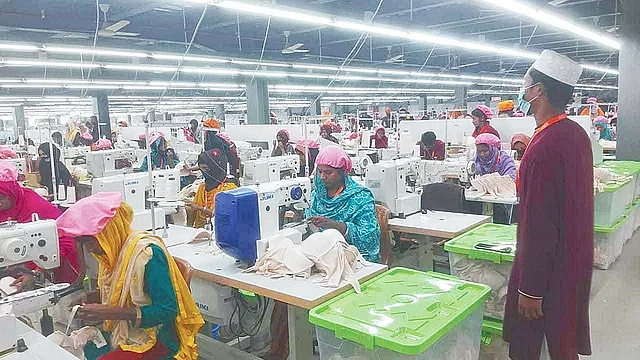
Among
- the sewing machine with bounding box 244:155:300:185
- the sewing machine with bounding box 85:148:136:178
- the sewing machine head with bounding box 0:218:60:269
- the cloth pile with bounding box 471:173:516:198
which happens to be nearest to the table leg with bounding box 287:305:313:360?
the sewing machine head with bounding box 0:218:60:269

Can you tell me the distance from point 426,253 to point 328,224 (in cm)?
115

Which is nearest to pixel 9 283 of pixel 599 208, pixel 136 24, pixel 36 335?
pixel 36 335

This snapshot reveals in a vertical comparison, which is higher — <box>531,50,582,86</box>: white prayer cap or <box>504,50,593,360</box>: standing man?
<box>531,50,582,86</box>: white prayer cap

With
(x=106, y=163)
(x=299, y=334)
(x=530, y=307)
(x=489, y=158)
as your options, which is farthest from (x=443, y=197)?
(x=106, y=163)

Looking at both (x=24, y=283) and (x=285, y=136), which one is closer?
(x=24, y=283)

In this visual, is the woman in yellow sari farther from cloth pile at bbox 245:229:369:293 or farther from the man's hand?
the man's hand

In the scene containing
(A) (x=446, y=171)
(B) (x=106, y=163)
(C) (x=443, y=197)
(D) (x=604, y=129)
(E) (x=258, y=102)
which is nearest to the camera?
(C) (x=443, y=197)

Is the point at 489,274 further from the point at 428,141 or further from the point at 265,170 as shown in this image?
the point at 428,141

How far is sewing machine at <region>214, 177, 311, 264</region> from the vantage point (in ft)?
7.84

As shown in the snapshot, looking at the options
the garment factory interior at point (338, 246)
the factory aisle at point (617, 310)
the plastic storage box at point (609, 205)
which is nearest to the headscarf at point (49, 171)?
the garment factory interior at point (338, 246)

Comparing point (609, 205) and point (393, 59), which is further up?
point (393, 59)

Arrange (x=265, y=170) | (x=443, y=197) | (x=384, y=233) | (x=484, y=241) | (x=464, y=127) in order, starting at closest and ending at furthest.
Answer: (x=484, y=241)
(x=384, y=233)
(x=443, y=197)
(x=265, y=170)
(x=464, y=127)

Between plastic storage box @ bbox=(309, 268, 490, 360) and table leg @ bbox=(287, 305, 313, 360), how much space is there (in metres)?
0.37

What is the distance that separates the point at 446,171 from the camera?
4.80 meters
